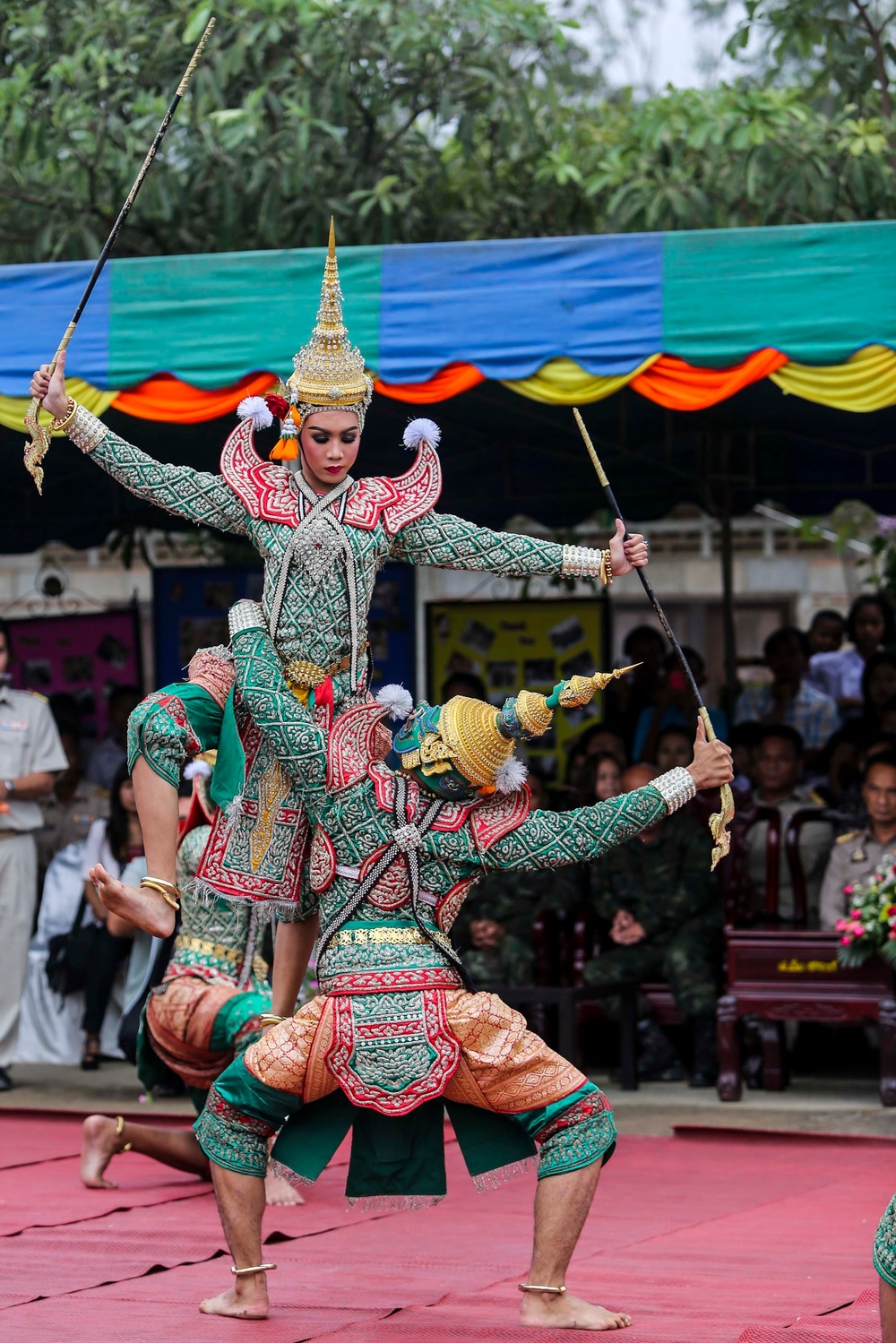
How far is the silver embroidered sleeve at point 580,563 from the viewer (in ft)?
14.1

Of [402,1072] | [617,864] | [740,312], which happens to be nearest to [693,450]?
[617,864]

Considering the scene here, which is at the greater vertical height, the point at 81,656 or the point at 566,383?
the point at 566,383

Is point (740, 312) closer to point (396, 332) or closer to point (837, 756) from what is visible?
point (396, 332)

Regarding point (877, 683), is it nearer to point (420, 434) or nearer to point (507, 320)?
point (507, 320)

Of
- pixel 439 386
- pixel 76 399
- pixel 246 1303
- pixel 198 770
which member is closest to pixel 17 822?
pixel 76 399

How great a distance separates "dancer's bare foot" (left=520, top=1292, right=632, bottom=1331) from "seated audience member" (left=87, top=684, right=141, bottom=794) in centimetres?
552

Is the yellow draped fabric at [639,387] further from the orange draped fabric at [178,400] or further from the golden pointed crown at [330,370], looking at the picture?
the golden pointed crown at [330,370]

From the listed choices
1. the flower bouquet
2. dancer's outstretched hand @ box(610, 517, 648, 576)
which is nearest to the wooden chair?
the flower bouquet

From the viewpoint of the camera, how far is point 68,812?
8.87 m

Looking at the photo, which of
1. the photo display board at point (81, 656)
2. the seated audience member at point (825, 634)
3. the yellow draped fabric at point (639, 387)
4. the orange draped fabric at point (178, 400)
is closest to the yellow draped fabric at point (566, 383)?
the yellow draped fabric at point (639, 387)

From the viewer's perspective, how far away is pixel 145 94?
32.8 feet

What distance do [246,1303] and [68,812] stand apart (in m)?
5.07

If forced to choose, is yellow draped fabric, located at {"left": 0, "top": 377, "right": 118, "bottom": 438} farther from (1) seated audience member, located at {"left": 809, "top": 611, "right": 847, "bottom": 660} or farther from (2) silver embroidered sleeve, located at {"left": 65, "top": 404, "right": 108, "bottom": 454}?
(1) seated audience member, located at {"left": 809, "top": 611, "right": 847, "bottom": 660}

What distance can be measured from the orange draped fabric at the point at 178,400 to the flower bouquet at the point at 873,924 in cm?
270
